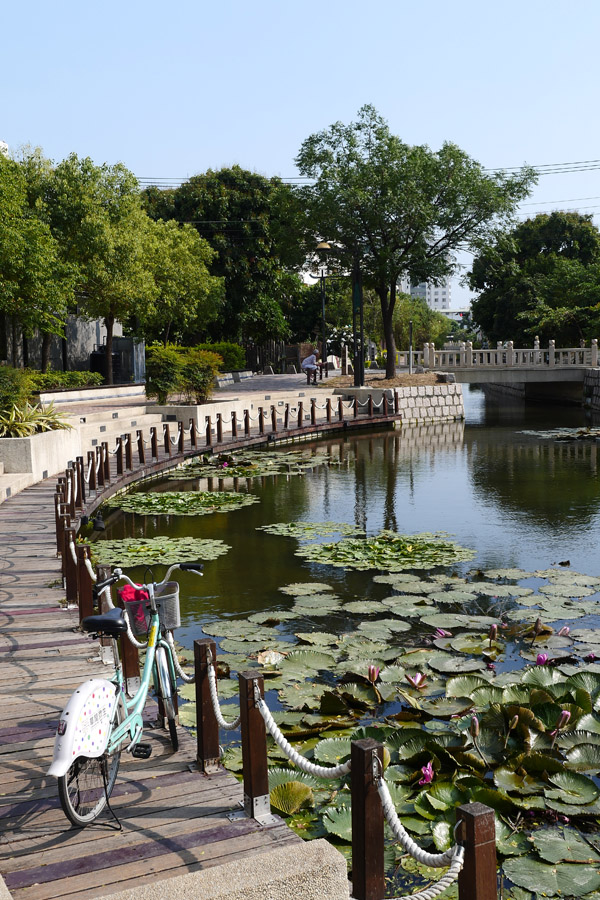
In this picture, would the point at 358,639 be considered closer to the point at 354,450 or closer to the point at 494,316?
the point at 354,450

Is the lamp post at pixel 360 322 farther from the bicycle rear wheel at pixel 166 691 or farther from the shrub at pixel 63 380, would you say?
the bicycle rear wheel at pixel 166 691

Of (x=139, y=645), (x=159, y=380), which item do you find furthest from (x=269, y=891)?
(x=159, y=380)

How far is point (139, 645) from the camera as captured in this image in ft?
18.4

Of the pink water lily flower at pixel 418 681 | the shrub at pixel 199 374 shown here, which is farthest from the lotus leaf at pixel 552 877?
the shrub at pixel 199 374

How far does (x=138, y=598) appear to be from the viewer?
17.8ft

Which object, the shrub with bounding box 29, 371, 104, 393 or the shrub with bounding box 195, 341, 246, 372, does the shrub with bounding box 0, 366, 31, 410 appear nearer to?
the shrub with bounding box 29, 371, 104, 393

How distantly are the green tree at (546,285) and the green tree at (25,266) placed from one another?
922 inches

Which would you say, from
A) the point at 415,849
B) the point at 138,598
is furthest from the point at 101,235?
the point at 415,849

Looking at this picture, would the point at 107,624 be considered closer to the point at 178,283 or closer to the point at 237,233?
the point at 178,283

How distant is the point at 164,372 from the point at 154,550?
15743 millimetres

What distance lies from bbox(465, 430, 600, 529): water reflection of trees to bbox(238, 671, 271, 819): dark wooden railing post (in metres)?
11.5

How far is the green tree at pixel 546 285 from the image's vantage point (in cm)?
5031

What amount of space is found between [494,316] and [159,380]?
40299mm

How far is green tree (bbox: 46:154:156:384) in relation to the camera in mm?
32719
